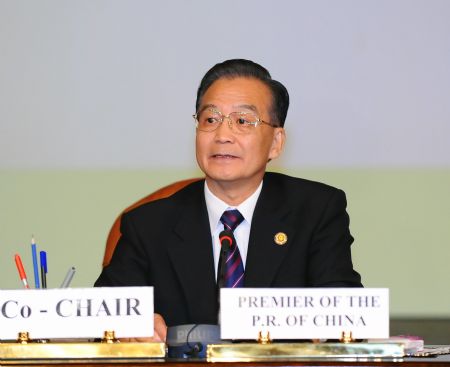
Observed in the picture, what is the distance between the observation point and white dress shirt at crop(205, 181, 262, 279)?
9.46 feet

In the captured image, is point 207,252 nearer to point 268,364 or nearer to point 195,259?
point 195,259

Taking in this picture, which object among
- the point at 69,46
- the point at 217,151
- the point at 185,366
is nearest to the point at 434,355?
the point at 185,366

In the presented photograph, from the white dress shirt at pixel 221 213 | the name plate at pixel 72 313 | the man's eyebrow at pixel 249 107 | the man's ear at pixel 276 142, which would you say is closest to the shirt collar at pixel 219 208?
the white dress shirt at pixel 221 213

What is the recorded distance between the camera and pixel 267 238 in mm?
2867

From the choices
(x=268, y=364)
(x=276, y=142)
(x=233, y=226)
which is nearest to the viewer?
(x=268, y=364)

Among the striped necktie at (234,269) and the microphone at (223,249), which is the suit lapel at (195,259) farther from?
the microphone at (223,249)

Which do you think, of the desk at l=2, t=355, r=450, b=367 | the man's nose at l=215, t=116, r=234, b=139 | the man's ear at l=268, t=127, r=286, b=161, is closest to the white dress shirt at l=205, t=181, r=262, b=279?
the man's ear at l=268, t=127, r=286, b=161

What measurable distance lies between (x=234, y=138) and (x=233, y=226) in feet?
0.79

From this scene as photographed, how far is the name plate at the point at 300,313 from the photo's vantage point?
2119mm

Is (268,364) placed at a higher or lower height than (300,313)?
lower

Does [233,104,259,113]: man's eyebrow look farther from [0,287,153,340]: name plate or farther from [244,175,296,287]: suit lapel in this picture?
[0,287,153,340]: name plate

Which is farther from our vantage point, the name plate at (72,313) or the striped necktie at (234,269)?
the striped necktie at (234,269)

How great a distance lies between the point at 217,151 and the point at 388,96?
1722 mm

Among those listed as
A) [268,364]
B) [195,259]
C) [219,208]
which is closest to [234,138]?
[219,208]
